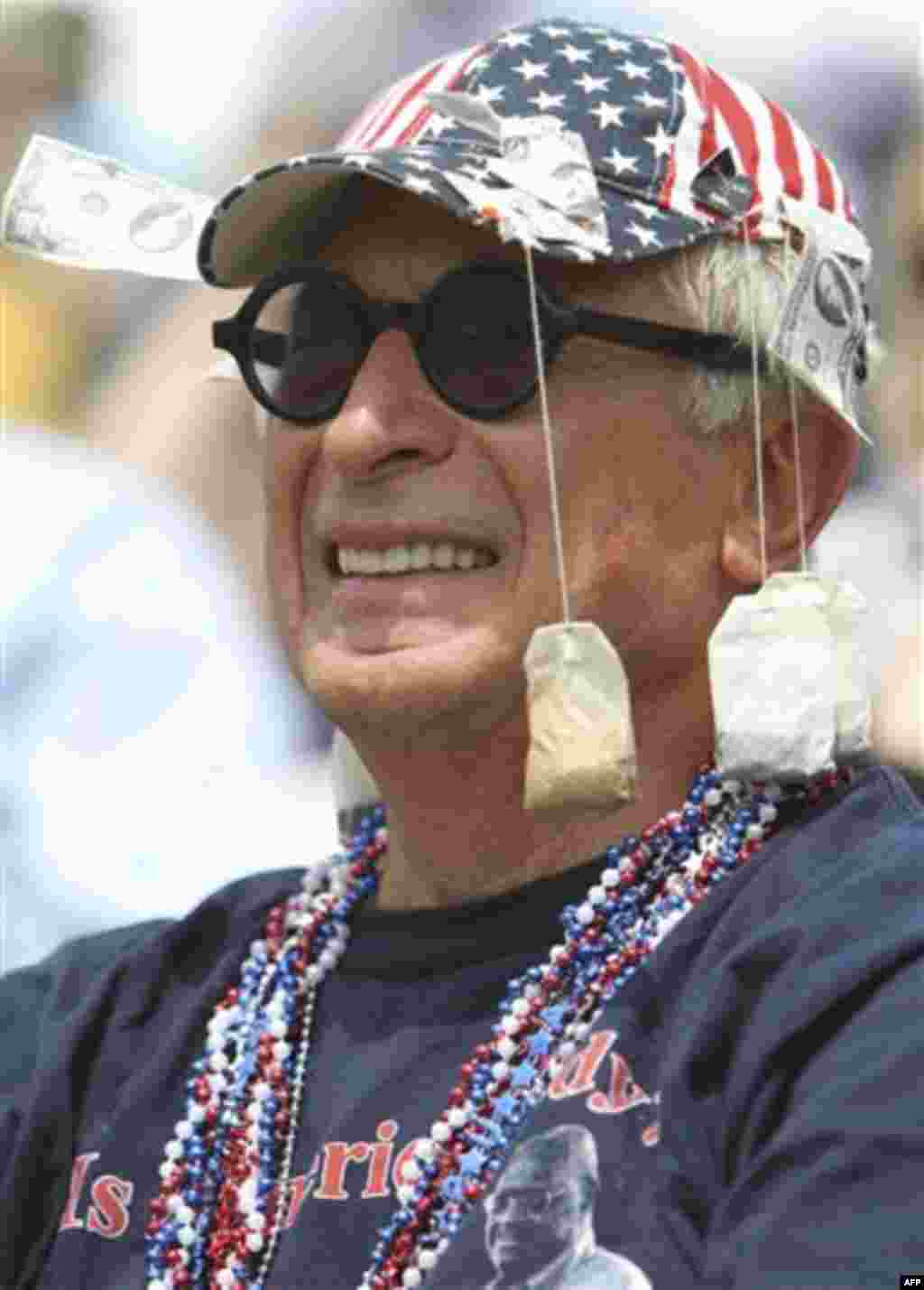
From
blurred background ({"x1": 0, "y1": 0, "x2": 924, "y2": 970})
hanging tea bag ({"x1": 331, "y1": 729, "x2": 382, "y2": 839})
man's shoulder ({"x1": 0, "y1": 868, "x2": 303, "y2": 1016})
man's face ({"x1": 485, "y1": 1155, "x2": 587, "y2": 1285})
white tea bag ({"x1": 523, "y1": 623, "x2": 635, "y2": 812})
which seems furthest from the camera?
blurred background ({"x1": 0, "y1": 0, "x2": 924, "y2": 970})

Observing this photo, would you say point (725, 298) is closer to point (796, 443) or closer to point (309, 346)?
point (796, 443)

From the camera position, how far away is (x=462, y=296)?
92.2 inches

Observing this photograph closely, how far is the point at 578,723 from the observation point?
7.00 feet

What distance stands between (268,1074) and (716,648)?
0.62 m

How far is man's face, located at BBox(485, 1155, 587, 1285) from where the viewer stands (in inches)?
76.4

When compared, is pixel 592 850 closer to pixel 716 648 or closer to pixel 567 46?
pixel 716 648

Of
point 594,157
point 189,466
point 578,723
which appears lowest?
point 578,723

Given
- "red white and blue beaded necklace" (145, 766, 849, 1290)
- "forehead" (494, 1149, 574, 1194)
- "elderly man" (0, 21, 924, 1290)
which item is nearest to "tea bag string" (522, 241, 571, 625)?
"elderly man" (0, 21, 924, 1290)

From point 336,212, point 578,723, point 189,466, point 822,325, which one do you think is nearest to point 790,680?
point 578,723

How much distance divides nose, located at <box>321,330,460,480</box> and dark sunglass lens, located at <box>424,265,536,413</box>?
0.03 m

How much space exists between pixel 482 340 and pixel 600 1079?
0.71m

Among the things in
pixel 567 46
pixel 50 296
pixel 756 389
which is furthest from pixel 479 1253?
pixel 50 296

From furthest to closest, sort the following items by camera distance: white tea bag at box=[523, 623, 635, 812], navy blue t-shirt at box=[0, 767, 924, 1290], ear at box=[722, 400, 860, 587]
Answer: ear at box=[722, 400, 860, 587], white tea bag at box=[523, 623, 635, 812], navy blue t-shirt at box=[0, 767, 924, 1290]

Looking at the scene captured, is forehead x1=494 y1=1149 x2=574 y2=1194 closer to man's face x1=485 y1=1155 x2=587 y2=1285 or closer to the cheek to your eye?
man's face x1=485 y1=1155 x2=587 y2=1285
